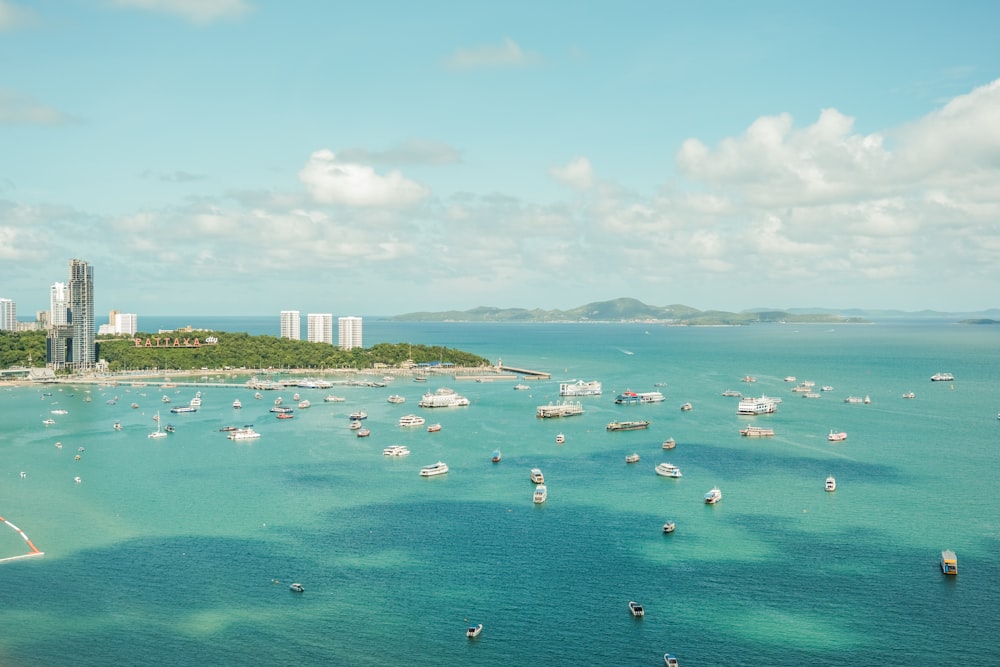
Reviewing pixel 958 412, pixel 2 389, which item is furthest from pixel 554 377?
pixel 2 389

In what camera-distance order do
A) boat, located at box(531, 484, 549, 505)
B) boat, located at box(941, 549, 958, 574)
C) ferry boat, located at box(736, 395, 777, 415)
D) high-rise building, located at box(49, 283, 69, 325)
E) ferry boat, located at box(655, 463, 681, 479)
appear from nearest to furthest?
boat, located at box(941, 549, 958, 574)
boat, located at box(531, 484, 549, 505)
ferry boat, located at box(655, 463, 681, 479)
ferry boat, located at box(736, 395, 777, 415)
high-rise building, located at box(49, 283, 69, 325)

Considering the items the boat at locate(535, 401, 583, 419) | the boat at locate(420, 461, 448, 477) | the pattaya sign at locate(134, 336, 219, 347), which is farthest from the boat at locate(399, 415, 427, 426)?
the pattaya sign at locate(134, 336, 219, 347)

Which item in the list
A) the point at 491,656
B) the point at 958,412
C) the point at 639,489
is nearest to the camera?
the point at 491,656

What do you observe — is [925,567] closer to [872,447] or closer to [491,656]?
[491,656]

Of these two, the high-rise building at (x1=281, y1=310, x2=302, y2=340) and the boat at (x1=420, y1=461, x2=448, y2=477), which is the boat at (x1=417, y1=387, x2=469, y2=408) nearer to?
the boat at (x1=420, y1=461, x2=448, y2=477)

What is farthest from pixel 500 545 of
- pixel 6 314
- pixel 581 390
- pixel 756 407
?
pixel 6 314

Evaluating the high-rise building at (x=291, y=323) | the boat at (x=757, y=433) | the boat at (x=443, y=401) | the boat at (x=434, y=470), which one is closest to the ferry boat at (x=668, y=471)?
the boat at (x=434, y=470)

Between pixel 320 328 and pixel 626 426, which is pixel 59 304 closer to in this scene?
pixel 320 328
